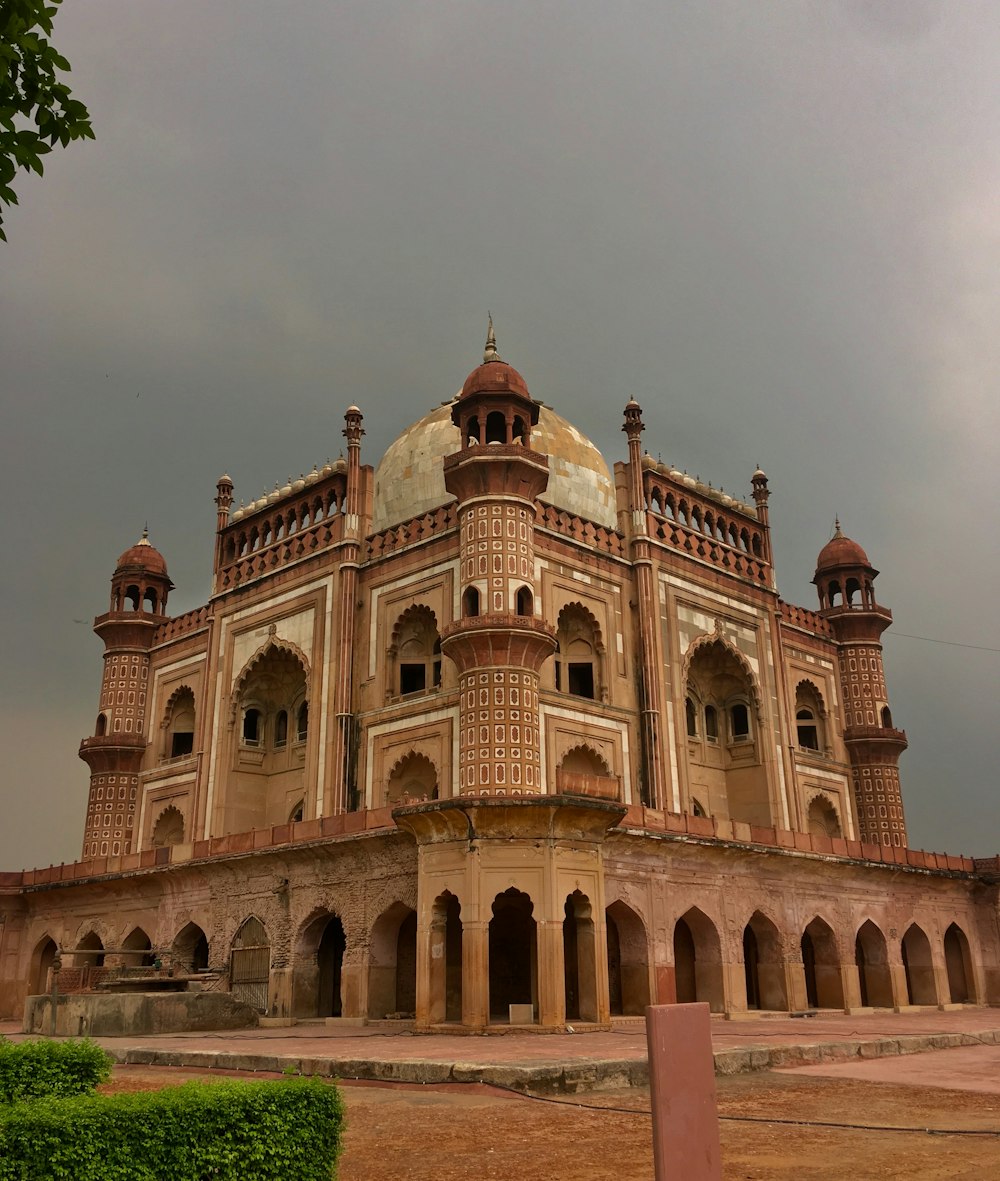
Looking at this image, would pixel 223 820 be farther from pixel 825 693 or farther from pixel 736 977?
pixel 825 693

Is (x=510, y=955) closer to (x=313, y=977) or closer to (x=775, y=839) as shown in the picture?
(x=313, y=977)

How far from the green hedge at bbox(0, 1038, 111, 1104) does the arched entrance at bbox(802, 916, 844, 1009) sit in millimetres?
18764

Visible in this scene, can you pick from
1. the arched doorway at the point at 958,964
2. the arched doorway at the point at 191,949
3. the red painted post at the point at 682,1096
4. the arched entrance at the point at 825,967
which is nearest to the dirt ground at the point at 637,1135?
the red painted post at the point at 682,1096

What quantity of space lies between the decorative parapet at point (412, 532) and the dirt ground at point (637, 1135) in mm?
15868

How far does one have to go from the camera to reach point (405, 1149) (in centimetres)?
730

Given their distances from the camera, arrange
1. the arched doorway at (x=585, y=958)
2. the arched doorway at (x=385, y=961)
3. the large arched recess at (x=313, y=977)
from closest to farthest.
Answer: the arched doorway at (x=585, y=958) < the arched doorway at (x=385, y=961) < the large arched recess at (x=313, y=977)

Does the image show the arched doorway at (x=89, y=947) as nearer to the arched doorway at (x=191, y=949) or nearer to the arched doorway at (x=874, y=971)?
the arched doorway at (x=191, y=949)

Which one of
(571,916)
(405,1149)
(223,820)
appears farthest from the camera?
(223,820)

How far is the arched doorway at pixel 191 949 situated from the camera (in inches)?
928

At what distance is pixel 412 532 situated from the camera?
1022 inches

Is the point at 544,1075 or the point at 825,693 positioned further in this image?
the point at 825,693

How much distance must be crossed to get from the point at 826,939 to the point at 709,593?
28.1 ft

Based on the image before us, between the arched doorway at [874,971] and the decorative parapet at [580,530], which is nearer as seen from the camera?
the arched doorway at [874,971]

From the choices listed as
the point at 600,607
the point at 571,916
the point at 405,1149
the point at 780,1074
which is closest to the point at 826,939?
the point at 571,916
